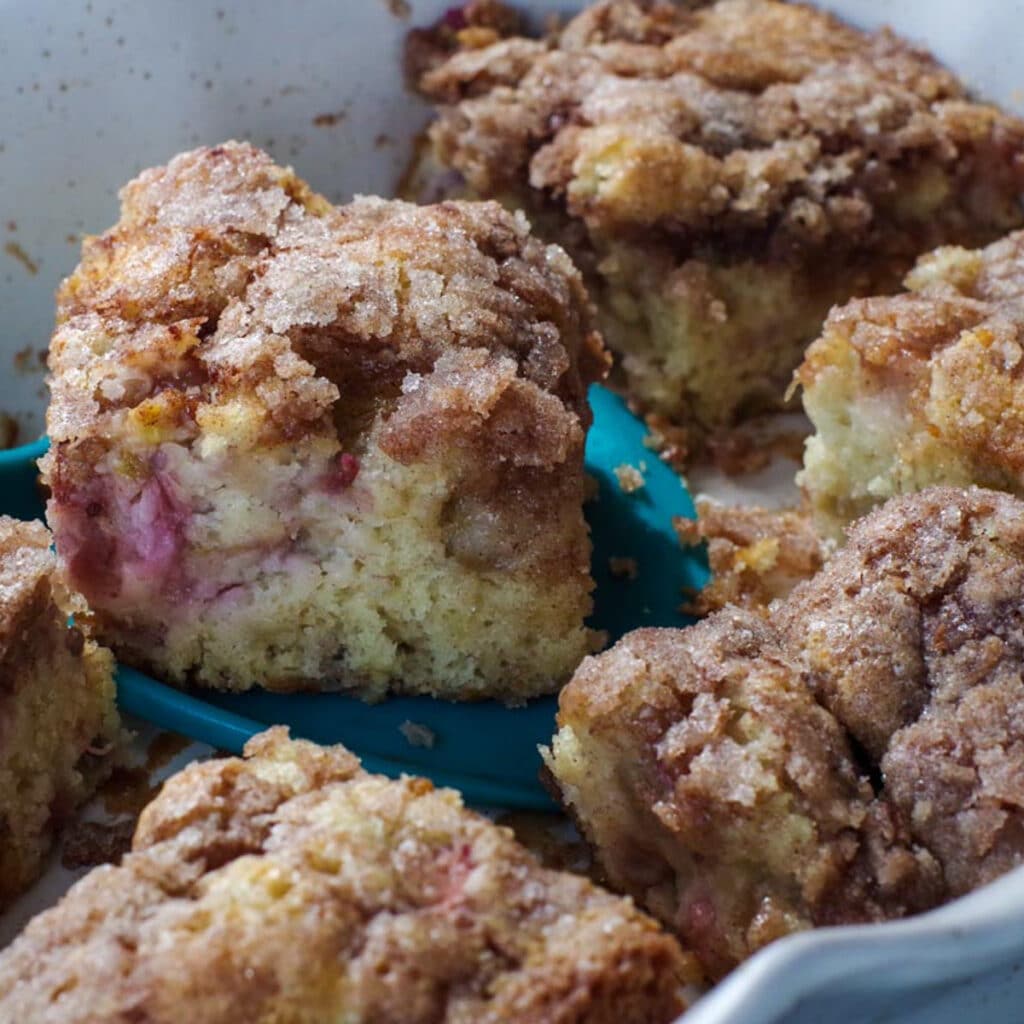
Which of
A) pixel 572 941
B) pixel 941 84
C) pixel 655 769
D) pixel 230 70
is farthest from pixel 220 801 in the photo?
pixel 941 84

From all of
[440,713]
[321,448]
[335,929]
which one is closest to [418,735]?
[440,713]

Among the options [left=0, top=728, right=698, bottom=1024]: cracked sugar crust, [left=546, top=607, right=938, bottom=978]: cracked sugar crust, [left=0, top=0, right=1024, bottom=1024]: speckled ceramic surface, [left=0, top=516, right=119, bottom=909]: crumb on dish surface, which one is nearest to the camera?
[left=0, top=728, right=698, bottom=1024]: cracked sugar crust

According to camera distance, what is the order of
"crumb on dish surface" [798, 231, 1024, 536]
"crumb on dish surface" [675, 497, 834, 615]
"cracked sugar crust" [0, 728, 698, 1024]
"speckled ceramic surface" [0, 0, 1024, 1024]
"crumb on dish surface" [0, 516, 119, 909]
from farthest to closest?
"speckled ceramic surface" [0, 0, 1024, 1024]
"crumb on dish surface" [675, 497, 834, 615]
"crumb on dish surface" [798, 231, 1024, 536]
"crumb on dish surface" [0, 516, 119, 909]
"cracked sugar crust" [0, 728, 698, 1024]

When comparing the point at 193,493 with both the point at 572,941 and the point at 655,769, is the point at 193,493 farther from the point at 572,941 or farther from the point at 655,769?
the point at 572,941

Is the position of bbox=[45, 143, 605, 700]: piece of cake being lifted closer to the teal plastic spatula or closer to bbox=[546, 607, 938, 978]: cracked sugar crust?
the teal plastic spatula

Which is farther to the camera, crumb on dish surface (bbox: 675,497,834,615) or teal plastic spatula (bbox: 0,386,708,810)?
crumb on dish surface (bbox: 675,497,834,615)

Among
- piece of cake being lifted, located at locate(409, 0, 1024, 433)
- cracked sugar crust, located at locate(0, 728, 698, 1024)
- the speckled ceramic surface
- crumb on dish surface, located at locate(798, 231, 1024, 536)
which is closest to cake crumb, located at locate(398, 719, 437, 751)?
cracked sugar crust, located at locate(0, 728, 698, 1024)

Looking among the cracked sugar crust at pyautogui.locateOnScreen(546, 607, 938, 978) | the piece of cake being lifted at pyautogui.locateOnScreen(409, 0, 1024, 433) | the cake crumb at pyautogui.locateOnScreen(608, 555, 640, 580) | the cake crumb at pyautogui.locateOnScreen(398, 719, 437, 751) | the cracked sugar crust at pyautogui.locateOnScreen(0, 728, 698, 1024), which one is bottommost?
the cake crumb at pyautogui.locateOnScreen(398, 719, 437, 751)
